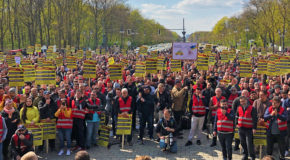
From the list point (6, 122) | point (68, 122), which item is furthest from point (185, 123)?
point (6, 122)

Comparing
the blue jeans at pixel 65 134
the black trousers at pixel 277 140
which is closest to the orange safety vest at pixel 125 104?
the blue jeans at pixel 65 134

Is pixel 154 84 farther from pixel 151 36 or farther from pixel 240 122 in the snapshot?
pixel 151 36

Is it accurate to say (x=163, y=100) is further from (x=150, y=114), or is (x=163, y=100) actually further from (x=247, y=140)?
(x=247, y=140)

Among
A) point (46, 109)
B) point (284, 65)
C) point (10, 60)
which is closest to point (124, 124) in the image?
point (46, 109)

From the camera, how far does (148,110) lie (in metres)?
10.8

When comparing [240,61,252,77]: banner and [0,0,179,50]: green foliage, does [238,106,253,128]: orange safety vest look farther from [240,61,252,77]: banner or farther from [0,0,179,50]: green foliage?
[0,0,179,50]: green foliage

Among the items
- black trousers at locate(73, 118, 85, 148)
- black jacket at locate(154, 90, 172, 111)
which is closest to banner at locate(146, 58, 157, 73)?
black jacket at locate(154, 90, 172, 111)

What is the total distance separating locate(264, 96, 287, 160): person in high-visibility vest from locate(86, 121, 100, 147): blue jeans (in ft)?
17.0

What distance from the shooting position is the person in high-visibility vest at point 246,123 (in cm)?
849

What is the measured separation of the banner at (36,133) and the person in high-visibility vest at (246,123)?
5664mm

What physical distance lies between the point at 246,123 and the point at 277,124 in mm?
864

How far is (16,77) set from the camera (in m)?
12.7

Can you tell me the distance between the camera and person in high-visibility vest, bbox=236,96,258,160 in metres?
8.49

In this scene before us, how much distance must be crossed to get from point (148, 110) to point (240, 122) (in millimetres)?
3292
